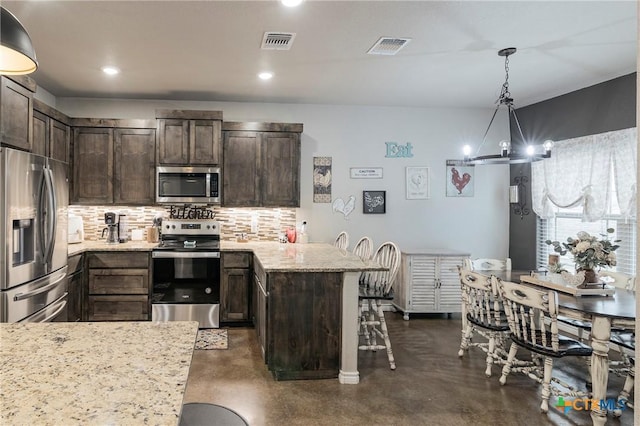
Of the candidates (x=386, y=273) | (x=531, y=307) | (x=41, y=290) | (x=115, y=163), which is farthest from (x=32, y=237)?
(x=531, y=307)

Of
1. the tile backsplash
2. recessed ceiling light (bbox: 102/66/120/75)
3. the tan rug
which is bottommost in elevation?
the tan rug

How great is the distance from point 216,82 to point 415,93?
2.23m

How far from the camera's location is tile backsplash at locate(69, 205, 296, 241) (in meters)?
5.20

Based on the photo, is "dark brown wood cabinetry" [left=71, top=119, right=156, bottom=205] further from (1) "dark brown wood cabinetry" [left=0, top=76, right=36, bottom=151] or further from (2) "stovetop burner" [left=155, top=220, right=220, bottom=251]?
(1) "dark brown wood cabinetry" [left=0, top=76, right=36, bottom=151]

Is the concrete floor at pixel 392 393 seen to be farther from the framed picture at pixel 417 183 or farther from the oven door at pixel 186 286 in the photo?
the framed picture at pixel 417 183

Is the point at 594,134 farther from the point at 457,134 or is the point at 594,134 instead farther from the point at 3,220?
the point at 3,220

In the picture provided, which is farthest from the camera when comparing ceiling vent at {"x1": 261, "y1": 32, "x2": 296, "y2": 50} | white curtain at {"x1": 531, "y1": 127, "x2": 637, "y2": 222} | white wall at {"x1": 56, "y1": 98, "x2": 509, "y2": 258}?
white wall at {"x1": 56, "y1": 98, "x2": 509, "y2": 258}

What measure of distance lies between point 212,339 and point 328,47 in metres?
2.96

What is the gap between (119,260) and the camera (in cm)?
460

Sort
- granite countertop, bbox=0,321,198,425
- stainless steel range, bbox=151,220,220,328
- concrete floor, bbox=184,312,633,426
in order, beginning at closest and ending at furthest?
granite countertop, bbox=0,321,198,425
concrete floor, bbox=184,312,633,426
stainless steel range, bbox=151,220,220,328

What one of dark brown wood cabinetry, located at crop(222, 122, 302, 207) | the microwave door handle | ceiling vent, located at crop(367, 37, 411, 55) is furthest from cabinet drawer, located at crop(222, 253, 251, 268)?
ceiling vent, located at crop(367, 37, 411, 55)

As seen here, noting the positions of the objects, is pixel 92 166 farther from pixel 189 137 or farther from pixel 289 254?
pixel 289 254

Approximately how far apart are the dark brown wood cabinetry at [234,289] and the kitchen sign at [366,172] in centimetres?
181

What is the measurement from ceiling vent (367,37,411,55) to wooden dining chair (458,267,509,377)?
1.95 meters
